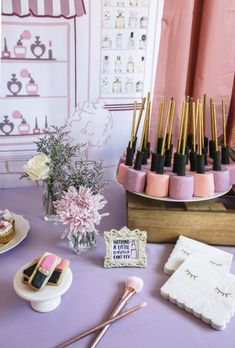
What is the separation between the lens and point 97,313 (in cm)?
61

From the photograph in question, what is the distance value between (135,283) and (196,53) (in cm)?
76

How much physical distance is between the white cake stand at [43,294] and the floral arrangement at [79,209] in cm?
11

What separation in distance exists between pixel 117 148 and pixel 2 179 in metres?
0.38

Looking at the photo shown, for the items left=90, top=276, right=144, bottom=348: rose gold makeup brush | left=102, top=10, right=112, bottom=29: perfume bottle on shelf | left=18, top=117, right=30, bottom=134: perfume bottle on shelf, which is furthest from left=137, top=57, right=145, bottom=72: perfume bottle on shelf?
left=90, top=276, right=144, bottom=348: rose gold makeup brush

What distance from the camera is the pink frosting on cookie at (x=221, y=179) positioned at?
2.59 feet

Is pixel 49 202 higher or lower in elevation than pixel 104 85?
lower

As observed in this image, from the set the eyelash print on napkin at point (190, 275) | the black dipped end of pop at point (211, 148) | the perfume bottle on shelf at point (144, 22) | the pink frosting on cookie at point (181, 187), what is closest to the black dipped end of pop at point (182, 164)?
the pink frosting on cookie at point (181, 187)

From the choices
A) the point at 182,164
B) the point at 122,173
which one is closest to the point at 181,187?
the point at 182,164

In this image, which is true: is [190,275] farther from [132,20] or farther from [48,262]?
[132,20]

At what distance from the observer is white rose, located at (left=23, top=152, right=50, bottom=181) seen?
0.79 metres

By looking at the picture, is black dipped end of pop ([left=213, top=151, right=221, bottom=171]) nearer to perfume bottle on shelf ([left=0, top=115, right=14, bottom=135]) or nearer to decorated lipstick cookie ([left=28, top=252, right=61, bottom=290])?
decorated lipstick cookie ([left=28, top=252, right=61, bottom=290])

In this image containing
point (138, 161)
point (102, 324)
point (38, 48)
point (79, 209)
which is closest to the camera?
point (102, 324)

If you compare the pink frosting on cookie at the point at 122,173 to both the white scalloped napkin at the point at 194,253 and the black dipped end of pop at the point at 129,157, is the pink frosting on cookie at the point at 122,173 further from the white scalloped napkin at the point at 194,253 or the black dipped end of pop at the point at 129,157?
the white scalloped napkin at the point at 194,253

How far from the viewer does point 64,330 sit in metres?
0.57
